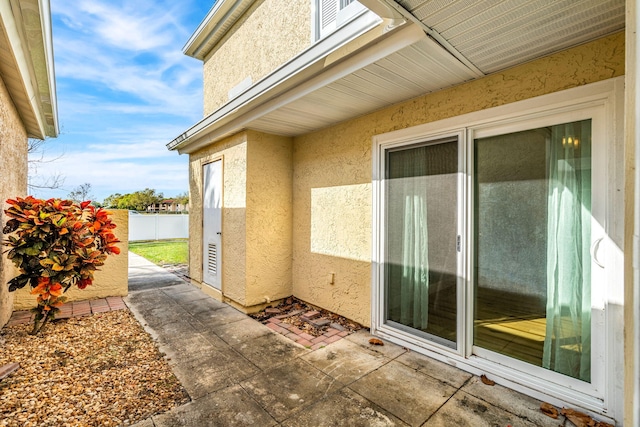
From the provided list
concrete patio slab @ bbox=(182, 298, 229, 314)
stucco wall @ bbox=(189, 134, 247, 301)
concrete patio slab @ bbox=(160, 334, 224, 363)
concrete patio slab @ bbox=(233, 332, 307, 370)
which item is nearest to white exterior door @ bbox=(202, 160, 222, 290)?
stucco wall @ bbox=(189, 134, 247, 301)

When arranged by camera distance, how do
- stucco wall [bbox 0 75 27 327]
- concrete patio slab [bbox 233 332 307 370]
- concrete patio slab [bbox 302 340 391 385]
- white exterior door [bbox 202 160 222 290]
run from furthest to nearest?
1. white exterior door [bbox 202 160 222 290]
2. stucco wall [bbox 0 75 27 327]
3. concrete patio slab [bbox 233 332 307 370]
4. concrete patio slab [bbox 302 340 391 385]

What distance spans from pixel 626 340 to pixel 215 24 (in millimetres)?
7992

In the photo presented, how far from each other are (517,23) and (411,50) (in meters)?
0.75

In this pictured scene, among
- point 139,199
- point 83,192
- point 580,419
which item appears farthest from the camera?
point 139,199

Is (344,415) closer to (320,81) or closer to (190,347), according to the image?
(190,347)

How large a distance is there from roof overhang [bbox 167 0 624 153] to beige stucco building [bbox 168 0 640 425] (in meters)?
0.02

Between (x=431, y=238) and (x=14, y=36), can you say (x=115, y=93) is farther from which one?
(x=431, y=238)

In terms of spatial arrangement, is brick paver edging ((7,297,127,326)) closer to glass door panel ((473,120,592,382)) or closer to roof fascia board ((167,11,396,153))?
roof fascia board ((167,11,396,153))

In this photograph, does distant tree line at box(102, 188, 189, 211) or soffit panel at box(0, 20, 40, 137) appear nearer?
soffit panel at box(0, 20, 40, 137)

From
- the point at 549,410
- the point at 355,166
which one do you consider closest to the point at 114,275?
the point at 355,166

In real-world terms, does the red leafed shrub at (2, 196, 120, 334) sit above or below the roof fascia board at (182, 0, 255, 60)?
below

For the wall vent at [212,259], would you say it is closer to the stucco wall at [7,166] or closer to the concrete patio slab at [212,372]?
the concrete patio slab at [212,372]

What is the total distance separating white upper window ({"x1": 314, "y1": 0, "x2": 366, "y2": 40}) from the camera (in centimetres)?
418

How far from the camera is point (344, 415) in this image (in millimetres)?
2336
